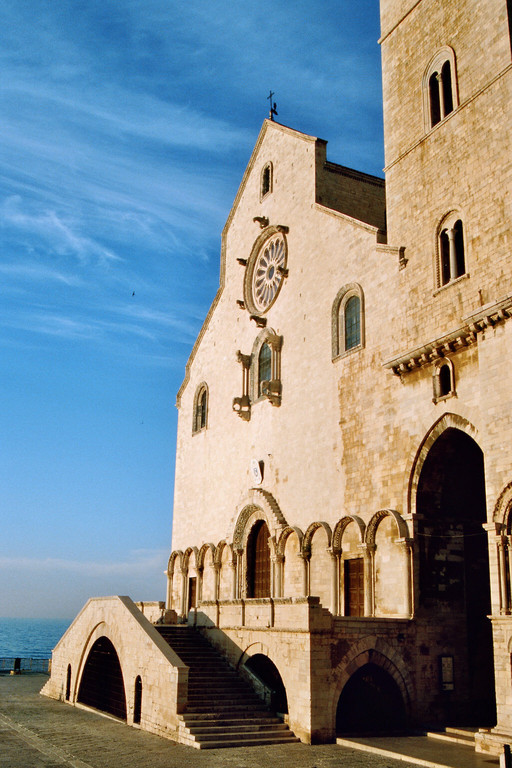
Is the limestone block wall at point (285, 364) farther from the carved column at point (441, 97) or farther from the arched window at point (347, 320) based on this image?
the carved column at point (441, 97)

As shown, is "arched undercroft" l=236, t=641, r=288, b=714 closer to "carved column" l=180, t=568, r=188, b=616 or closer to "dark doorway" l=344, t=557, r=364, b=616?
"dark doorway" l=344, t=557, r=364, b=616

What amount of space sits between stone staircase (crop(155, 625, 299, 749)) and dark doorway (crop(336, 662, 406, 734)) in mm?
1639

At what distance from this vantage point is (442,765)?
14031 millimetres

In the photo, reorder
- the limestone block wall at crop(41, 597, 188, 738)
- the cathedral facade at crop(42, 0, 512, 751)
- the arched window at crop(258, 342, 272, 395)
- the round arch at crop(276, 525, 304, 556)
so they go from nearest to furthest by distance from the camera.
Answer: the cathedral facade at crop(42, 0, 512, 751) < the limestone block wall at crop(41, 597, 188, 738) < the round arch at crop(276, 525, 304, 556) < the arched window at crop(258, 342, 272, 395)

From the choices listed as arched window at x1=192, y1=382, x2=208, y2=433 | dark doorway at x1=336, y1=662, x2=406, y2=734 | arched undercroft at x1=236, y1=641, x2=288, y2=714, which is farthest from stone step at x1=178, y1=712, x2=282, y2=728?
arched window at x1=192, y1=382, x2=208, y2=433

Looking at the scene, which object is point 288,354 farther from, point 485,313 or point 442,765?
point 442,765

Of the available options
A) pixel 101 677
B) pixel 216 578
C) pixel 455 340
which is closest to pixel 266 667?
pixel 101 677

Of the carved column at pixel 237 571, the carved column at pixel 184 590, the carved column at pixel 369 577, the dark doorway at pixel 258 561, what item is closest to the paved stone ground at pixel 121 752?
the carved column at pixel 369 577

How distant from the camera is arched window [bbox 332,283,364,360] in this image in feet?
76.6

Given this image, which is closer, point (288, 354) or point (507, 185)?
point (507, 185)

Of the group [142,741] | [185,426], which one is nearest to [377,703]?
[142,741]

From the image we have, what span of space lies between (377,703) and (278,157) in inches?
803

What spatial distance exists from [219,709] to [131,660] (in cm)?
348

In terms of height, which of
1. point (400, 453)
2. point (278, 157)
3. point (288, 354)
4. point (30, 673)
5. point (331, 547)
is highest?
point (278, 157)
